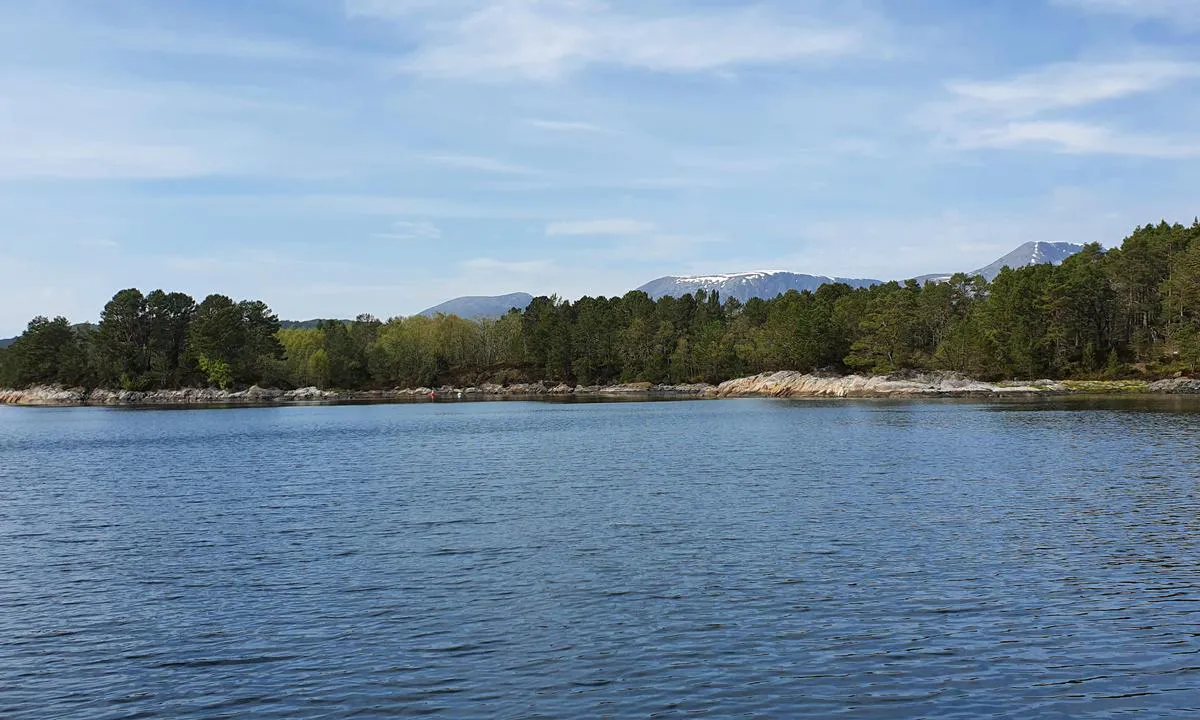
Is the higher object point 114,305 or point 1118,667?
point 114,305

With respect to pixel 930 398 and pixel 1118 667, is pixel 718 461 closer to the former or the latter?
pixel 1118 667

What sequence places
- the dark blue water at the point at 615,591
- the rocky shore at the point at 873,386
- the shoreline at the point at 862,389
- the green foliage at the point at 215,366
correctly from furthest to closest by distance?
the green foliage at the point at 215,366, the rocky shore at the point at 873,386, the shoreline at the point at 862,389, the dark blue water at the point at 615,591

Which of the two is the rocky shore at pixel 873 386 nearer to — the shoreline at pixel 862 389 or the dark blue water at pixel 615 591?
the shoreline at pixel 862 389

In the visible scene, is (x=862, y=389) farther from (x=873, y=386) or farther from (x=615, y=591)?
(x=615, y=591)

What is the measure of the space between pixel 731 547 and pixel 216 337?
7535 inches

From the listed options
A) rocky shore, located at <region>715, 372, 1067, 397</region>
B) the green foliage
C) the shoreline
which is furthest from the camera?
the green foliage

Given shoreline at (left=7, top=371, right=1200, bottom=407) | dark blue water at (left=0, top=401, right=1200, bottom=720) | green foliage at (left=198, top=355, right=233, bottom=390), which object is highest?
green foliage at (left=198, top=355, right=233, bottom=390)

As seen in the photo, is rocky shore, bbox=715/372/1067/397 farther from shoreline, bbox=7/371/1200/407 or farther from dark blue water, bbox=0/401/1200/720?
dark blue water, bbox=0/401/1200/720

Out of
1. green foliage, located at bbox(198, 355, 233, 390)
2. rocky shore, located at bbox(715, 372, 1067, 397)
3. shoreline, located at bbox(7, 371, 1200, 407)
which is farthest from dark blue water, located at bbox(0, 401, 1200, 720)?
green foliage, located at bbox(198, 355, 233, 390)

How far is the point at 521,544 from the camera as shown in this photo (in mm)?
29000

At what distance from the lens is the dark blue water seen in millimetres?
15914

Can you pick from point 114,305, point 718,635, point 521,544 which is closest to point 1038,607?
point 718,635

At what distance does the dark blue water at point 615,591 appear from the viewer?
15.9 m

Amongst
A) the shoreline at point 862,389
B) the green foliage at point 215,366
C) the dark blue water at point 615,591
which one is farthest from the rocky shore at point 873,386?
the green foliage at point 215,366
